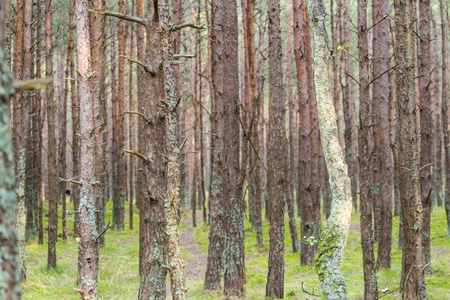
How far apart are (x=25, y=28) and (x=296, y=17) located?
22.3ft

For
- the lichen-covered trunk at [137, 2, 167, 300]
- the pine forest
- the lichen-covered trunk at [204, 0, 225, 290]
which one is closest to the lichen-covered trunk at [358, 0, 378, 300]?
the pine forest

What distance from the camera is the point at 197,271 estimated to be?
35.0ft

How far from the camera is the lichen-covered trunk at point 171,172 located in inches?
187

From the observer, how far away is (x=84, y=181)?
18.6 feet

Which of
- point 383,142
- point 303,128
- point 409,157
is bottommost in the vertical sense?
point 409,157

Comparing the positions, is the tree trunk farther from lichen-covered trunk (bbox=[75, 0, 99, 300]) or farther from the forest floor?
lichen-covered trunk (bbox=[75, 0, 99, 300])

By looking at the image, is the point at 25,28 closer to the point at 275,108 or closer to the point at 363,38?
the point at 275,108

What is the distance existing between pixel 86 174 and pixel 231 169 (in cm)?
268

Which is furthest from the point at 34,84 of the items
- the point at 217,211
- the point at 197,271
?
the point at 197,271

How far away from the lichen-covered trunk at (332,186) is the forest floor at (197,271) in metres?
1.99

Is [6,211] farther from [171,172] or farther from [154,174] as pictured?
[154,174]

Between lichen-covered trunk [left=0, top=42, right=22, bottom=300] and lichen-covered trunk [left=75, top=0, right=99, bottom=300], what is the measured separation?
4200 mm

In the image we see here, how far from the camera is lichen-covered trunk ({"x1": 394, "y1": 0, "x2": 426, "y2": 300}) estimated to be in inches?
233

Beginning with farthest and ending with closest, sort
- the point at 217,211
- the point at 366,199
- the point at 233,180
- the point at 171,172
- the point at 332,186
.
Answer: the point at 217,211, the point at 233,180, the point at 366,199, the point at 171,172, the point at 332,186
